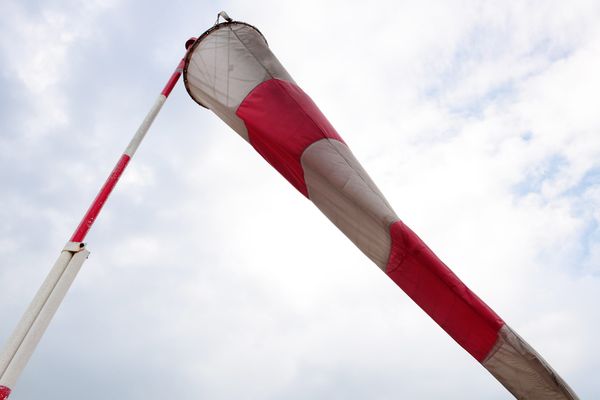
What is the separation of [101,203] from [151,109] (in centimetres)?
121

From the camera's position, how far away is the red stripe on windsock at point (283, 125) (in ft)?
15.6

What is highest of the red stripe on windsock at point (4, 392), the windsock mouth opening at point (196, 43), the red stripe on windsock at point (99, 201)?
the windsock mouth opening at point (196, 43)

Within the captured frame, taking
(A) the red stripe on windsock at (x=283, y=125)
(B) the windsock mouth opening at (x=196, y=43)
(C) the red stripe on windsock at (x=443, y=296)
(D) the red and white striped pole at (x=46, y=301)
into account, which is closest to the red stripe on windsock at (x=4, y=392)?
(D) the red and white striped pole at (x=46, y=301)

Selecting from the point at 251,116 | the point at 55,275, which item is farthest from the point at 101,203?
the point at 251,116

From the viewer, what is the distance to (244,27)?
5.67 metres

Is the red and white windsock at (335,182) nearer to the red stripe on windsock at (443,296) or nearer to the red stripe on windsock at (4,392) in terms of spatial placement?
the red stripe on windsock at (443,296)

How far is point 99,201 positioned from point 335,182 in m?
2.25

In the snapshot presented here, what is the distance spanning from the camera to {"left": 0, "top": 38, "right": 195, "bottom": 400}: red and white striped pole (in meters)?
2.80

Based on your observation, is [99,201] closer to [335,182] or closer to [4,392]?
[4,392]

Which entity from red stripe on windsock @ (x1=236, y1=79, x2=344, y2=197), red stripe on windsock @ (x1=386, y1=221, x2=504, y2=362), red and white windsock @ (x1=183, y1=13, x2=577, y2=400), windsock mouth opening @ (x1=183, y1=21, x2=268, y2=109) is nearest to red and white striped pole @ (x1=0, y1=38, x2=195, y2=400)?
red stripe on windsock @ (x1=236, y1=79, x2=344, y2=197)

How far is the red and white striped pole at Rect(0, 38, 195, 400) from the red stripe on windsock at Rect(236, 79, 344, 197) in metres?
1.57

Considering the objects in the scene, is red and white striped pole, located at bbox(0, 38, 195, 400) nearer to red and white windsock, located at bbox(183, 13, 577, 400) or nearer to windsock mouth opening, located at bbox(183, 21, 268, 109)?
red and white windsock, located at bbox(183, 13, 577, 400)

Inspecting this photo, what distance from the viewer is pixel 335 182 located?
4.62 metres

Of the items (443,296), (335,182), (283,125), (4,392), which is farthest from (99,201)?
(443,296)
